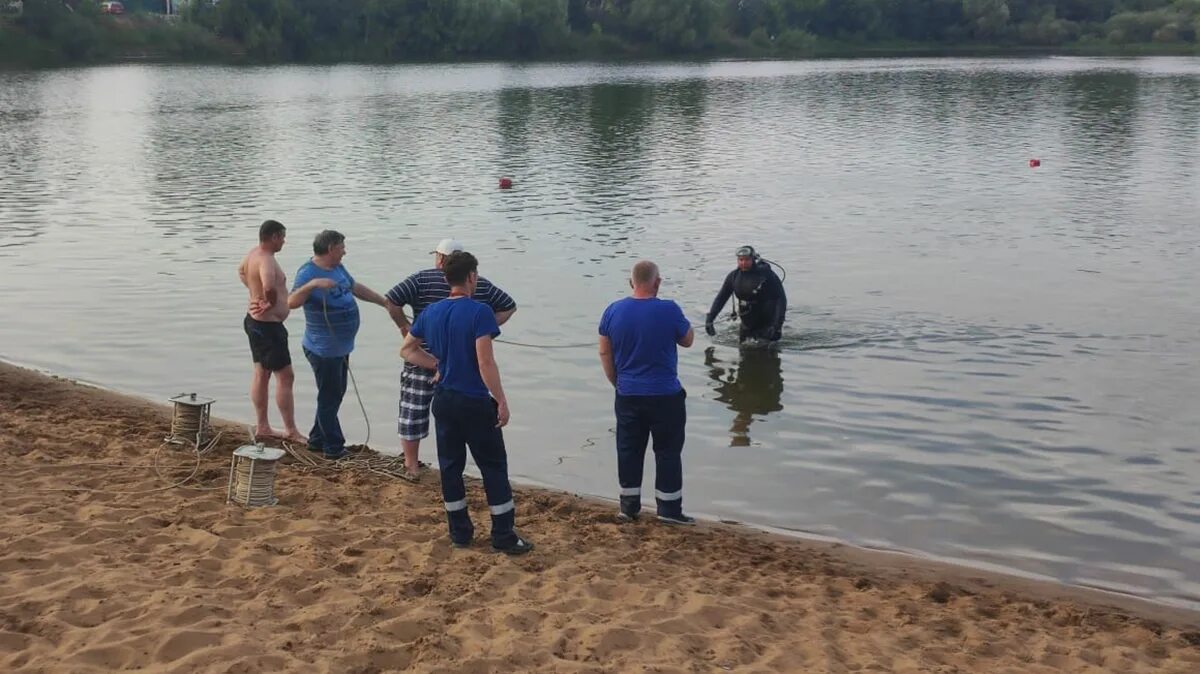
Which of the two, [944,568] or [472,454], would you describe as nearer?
[472,454]

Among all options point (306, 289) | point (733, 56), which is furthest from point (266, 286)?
point (733, 56)

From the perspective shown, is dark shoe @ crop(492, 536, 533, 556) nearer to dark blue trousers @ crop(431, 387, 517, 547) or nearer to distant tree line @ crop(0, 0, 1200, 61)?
dark blue trousers @ crop(431, 387, 517, 547)

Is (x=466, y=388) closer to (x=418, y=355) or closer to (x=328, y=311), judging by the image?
(x=418, y=355)

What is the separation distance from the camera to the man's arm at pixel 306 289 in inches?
353

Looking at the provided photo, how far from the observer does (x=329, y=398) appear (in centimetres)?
955

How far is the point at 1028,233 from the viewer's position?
74.4 ft

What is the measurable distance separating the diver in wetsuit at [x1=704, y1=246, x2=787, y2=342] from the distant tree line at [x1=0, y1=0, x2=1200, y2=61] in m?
77.4

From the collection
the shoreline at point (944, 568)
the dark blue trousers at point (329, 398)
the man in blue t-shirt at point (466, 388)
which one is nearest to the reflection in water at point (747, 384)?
the shoreline at point (944, 568)

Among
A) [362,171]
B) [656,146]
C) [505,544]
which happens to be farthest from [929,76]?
[505,544]

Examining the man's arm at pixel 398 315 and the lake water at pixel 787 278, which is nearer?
the man's arm at pixel 398 315

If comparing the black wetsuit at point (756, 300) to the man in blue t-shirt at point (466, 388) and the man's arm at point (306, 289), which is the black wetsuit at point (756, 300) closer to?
the man's arm at point (306, 289)

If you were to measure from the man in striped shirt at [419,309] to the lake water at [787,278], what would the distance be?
5.84 feet

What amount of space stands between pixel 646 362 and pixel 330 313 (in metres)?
2.49

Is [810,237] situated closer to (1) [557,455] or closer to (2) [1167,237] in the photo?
(2) [1167,237]
